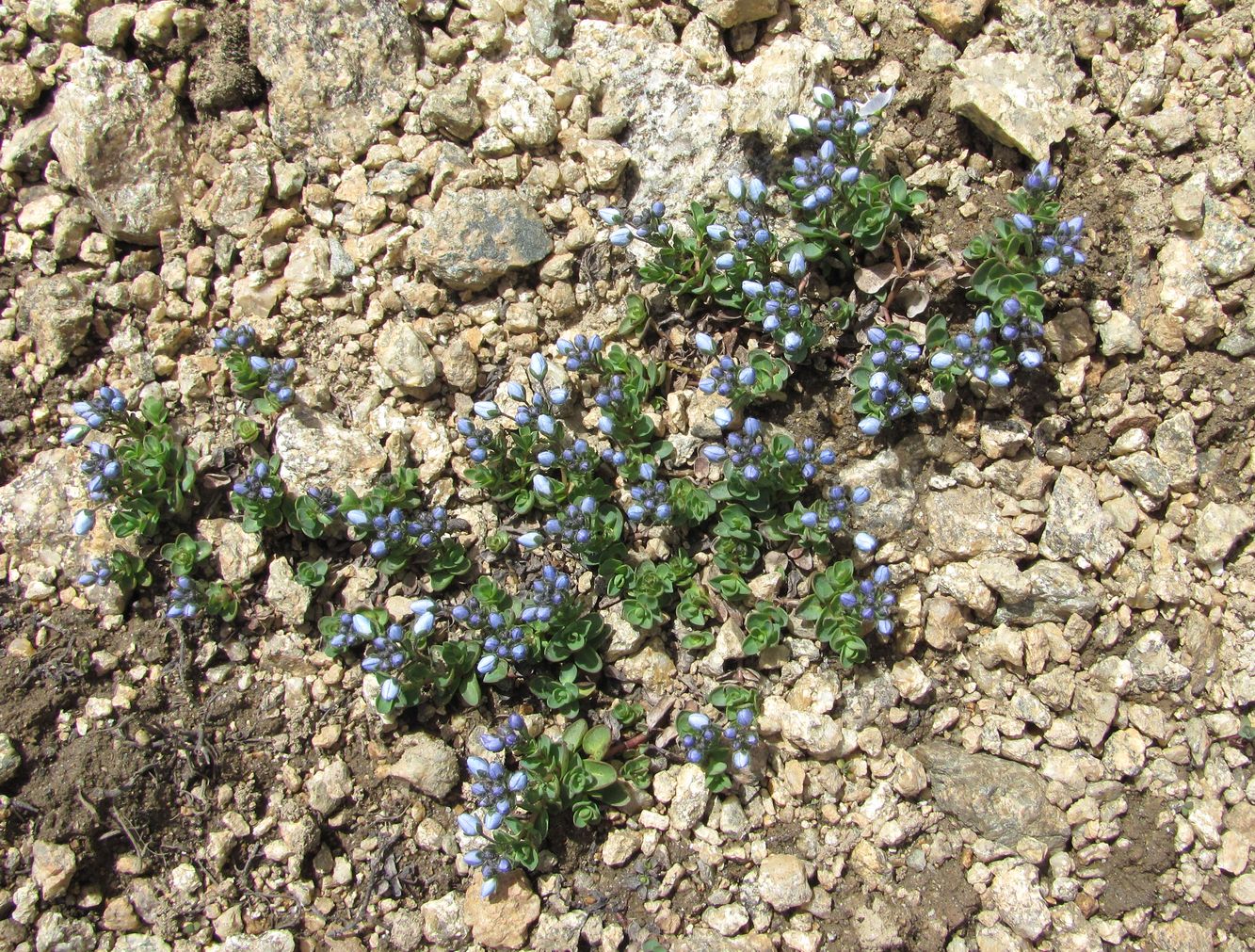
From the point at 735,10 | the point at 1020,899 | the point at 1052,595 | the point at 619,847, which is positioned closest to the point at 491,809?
the point at 619,847

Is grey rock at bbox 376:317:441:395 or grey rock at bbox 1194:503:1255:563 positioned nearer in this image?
grey rock at bbox 1194:503:1255:563

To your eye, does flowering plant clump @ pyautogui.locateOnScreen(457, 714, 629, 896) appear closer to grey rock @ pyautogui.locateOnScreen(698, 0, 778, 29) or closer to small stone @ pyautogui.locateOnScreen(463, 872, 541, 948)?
small stone @ pyautogui.locateOnScreen(463, 872, 541, 948)

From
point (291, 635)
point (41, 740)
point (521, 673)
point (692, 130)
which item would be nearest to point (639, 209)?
point (692, 130)

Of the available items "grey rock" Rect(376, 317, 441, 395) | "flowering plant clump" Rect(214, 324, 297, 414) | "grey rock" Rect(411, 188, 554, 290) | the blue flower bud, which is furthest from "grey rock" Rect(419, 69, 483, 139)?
the blue flower bud

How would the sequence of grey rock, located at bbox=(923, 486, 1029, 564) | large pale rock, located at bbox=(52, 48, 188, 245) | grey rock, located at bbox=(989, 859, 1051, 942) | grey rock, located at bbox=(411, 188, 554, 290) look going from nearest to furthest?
grey rock, located at bbox=(989, 859, 1051, 942)
grey rock, located at bbox=(923, 486, 1029, 564)
grey rock, located at bbox=(411, 188, 554, 290)
large pale rock, located at bbox=(52, 48, 188, 245)

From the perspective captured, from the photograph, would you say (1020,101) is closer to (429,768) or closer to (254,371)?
(254,371)

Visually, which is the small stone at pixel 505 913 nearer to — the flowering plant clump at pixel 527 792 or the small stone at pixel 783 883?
the flowering plant clump at pixel 527 792

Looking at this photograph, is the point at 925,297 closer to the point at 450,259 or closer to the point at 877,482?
the point at 877,482
